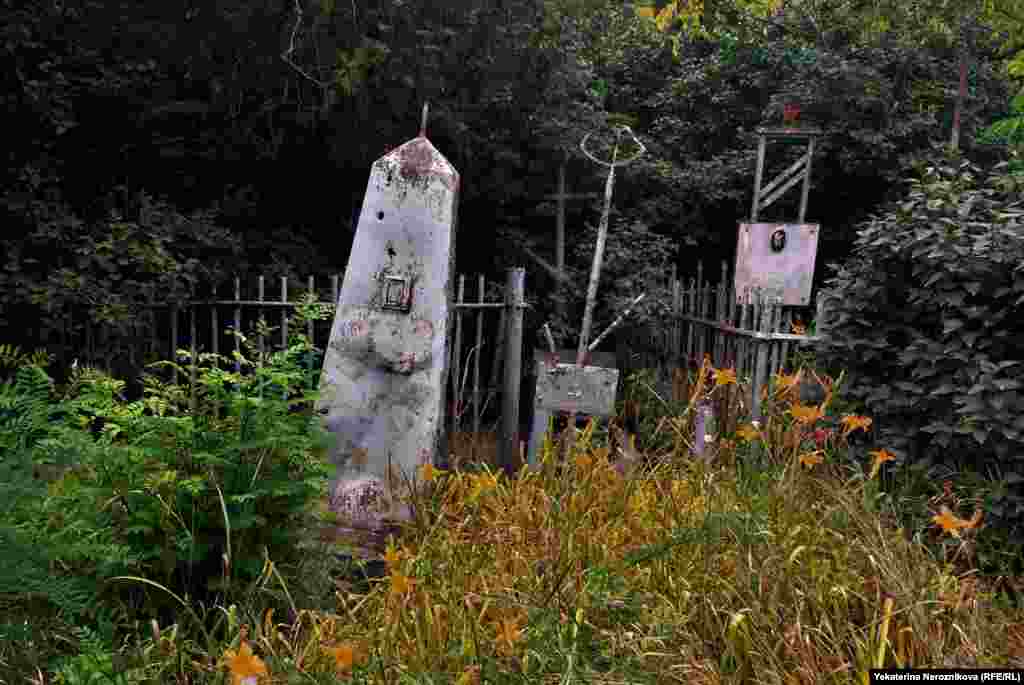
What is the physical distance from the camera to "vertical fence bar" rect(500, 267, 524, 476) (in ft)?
18.2

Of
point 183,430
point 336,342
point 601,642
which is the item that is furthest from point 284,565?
point 336,342

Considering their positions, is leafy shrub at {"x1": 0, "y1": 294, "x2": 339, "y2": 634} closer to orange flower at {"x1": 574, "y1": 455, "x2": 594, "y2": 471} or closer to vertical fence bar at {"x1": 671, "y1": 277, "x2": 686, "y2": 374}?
orange flower at {"x1": 574, "y1": 455, "x2": 594, "y2": 471}

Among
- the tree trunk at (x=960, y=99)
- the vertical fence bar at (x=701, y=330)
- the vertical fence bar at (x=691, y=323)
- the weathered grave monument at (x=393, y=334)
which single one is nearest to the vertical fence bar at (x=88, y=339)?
the weathered grave monument at (x=393, y=334)

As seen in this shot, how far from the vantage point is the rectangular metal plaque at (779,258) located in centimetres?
530

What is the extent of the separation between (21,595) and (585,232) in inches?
281

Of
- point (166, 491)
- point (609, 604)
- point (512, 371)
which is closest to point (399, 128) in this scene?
point (512, 371)

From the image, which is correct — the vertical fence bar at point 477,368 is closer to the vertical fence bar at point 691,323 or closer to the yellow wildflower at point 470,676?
the vertical fence bar at point 691,323

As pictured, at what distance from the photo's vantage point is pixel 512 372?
18.2 ft

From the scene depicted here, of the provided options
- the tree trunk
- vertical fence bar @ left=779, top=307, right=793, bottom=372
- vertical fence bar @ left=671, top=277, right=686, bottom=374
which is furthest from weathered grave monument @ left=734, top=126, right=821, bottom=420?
the tree trunk

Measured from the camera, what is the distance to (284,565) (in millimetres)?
2943

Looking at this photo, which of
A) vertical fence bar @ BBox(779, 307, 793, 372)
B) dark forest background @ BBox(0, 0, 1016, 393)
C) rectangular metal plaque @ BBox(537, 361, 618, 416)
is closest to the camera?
rectangular metal plaque @ BBox(537, 361, 618, 416)

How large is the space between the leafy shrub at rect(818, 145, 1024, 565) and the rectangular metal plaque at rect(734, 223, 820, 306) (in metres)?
0.80

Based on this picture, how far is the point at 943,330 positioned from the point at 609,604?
2.24 m

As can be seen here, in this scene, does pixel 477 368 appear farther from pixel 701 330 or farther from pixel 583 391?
pixel 701 330
